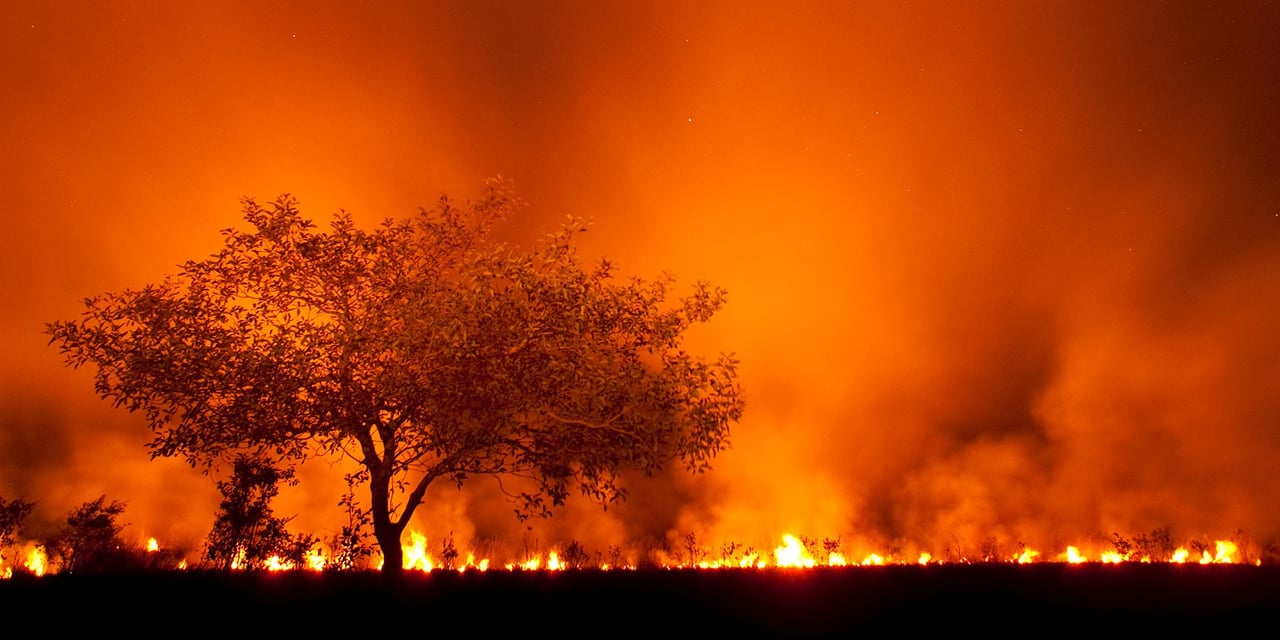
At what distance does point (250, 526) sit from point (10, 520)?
24.7ft

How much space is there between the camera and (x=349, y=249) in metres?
19.5

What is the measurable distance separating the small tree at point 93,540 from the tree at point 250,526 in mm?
3149

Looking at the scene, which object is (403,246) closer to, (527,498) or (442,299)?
(442,299)

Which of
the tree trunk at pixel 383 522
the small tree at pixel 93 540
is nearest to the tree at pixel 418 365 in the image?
the tree trunk at pixel 383 522

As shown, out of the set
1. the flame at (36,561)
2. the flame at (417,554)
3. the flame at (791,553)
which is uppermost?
the flame at (36,561)

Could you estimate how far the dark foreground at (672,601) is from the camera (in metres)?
12.5

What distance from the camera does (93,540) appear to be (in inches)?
957

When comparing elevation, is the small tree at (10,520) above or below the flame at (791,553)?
above

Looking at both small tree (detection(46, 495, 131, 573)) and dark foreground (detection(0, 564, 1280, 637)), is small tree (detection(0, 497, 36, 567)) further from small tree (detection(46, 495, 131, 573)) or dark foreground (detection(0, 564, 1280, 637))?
dark foreground (detection(0, 564, 1280, 637))

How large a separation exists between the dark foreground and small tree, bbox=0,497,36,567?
882 cm

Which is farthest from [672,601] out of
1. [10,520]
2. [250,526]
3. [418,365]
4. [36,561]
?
[10,520]

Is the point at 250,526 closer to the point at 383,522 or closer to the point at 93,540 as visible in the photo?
the point at 93,540

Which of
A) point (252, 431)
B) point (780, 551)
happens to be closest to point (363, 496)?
point (252, 431)

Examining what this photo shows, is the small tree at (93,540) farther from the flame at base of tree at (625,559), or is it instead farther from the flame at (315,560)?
the flame at (315,560)
